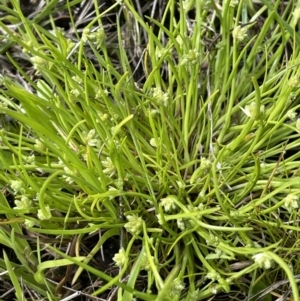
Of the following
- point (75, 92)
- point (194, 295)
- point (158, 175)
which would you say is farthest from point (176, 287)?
point (75, 92)

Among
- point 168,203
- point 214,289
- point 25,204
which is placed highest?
point 25,204

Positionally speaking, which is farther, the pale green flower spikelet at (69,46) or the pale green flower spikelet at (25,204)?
the pale green flower spikelet at (69,46)

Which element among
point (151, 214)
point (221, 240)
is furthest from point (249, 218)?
point (151, 214)

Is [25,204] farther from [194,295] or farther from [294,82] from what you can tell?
[294,82]

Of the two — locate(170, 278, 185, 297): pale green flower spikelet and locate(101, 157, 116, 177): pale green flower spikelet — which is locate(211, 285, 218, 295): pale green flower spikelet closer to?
locate(170, 278, 185, 297): pale green flower spikelet

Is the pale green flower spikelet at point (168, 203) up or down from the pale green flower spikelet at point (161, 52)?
down

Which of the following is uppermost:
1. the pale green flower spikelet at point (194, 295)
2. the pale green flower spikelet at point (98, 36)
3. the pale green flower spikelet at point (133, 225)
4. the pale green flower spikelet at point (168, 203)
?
the pale green flower spikelet at point (98, 36)

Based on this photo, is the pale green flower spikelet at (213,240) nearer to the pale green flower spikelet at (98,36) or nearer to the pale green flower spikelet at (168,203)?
the pale green flower spikelet at (168,203)

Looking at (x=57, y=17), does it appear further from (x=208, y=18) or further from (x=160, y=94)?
(x=160, y=94)

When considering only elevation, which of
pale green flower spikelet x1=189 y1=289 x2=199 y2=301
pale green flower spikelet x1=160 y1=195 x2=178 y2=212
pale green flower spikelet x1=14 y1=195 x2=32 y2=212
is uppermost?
pale green flower spikelet x1=14 y1=195 x2=32 y2=212

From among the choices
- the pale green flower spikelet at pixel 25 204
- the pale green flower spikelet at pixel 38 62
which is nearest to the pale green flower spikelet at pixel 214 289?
the pale green flower spikelet at pixel 25 204

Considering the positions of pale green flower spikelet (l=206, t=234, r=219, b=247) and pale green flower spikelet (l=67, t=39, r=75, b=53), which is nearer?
pale green flower spikelet (l=206, t=234, r=219, b=247)

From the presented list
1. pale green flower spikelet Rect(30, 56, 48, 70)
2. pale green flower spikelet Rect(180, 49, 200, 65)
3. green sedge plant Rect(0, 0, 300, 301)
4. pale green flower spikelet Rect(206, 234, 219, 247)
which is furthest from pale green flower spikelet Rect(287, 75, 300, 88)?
pale green flower spikelet Rect(30, 56, 48, 70)
